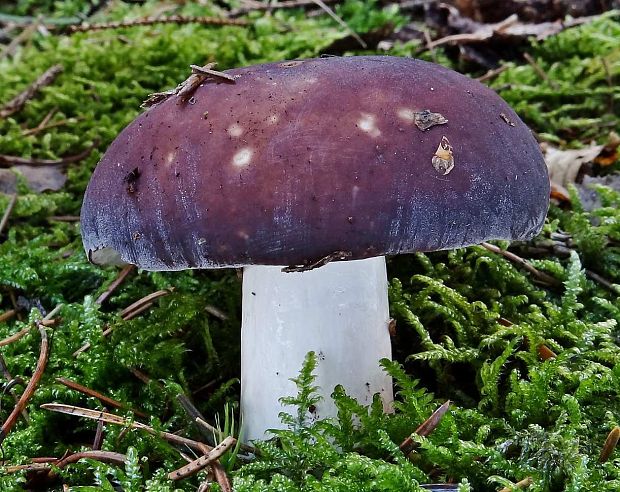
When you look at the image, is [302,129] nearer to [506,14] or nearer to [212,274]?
[212,274]

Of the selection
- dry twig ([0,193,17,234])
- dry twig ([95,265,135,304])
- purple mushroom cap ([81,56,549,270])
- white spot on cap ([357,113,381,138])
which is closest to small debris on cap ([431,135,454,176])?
purple mushroom cap ([81,56,549,270])

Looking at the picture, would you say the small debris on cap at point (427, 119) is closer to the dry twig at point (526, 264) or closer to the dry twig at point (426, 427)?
the dry twig at point (426, 427)

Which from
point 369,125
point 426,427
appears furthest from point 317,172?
point 426,427

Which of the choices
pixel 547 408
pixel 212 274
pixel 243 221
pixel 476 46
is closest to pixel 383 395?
pixel 547 408

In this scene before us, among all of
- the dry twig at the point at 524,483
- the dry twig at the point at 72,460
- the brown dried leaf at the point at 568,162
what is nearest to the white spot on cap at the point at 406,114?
the dry twig at the point at 524,483

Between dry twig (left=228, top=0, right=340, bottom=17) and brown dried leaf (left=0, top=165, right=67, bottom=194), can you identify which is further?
dry twig (left=228, top=0, right=340, bottom=17)

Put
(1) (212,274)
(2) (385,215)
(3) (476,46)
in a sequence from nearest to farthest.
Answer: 1. (2) (385,215)
2. (1) (212,274)
3. (3) (476,46)

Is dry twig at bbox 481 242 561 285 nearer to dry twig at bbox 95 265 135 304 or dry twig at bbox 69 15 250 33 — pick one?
dry twig at bbox 95 265 135 304
